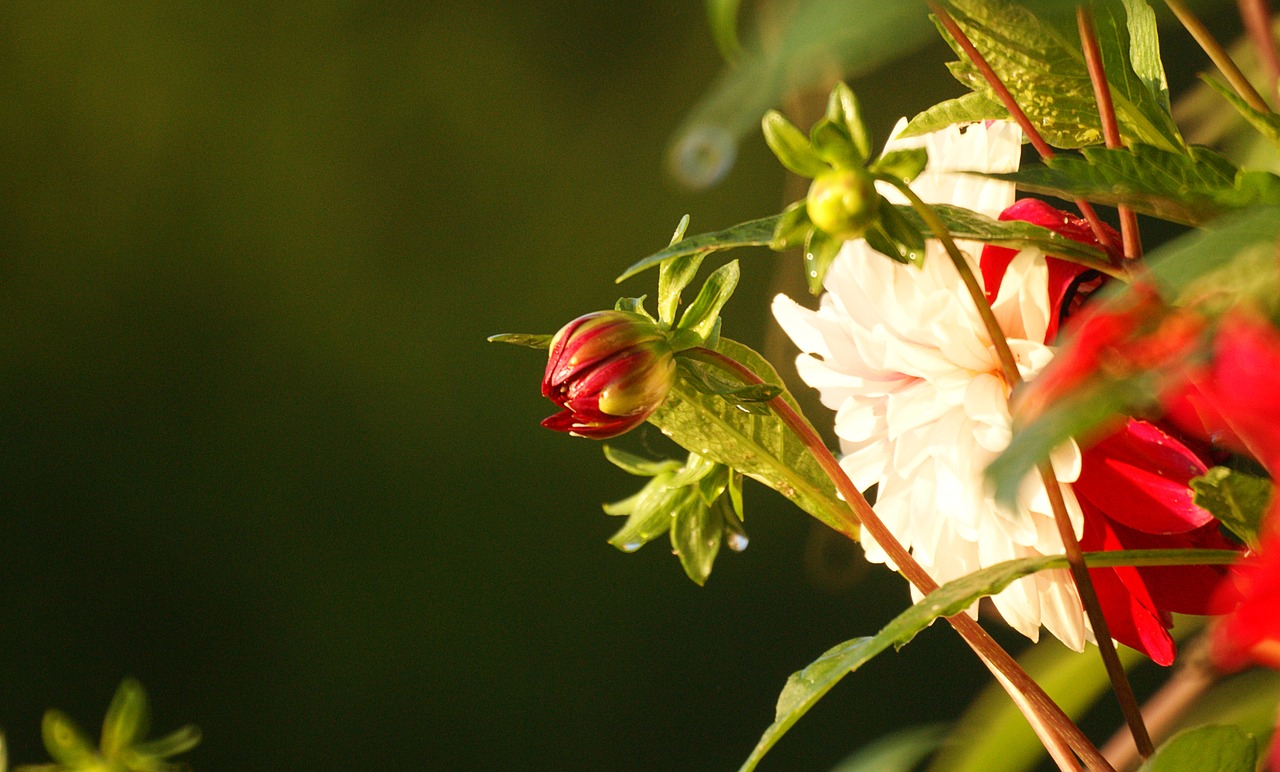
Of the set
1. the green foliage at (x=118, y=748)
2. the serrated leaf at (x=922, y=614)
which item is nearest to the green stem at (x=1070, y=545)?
the serrated leaf at (x=922, y=614)

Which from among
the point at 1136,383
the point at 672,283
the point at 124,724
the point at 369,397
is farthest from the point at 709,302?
the point at 369,397

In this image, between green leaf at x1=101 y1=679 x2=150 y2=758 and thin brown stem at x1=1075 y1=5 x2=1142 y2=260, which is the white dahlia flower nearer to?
thin brown stem at x1=1075 y1=5 x2=1142 y2=260

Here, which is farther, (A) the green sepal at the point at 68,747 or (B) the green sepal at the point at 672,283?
(A) the green sepal at the point at 68,747

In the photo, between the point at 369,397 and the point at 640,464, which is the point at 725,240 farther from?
the point at 369,397

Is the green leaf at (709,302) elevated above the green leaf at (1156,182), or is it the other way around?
the green leaf at (709,302)

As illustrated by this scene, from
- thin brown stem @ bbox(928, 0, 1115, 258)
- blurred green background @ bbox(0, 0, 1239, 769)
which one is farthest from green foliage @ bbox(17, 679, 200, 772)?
blurred green background @ bbox(0, 0, 1239, 769)

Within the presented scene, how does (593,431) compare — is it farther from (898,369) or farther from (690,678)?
(690,678)

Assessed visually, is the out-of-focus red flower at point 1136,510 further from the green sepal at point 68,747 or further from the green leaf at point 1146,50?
the green sepal at point 68,747
